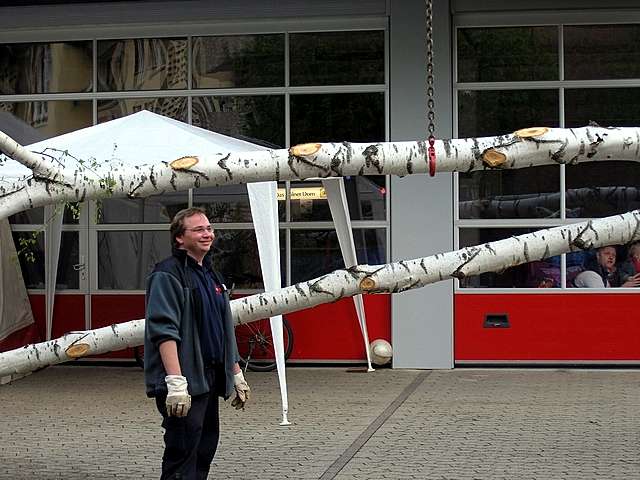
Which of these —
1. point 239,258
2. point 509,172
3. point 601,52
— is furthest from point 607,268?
point 239,258

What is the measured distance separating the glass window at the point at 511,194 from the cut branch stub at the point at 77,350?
267 inches

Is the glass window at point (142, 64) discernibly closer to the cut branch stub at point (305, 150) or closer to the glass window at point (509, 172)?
the glass window at point (509, 172)

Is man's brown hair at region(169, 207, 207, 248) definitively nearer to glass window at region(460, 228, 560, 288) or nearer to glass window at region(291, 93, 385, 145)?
glass window at region(291, 93, 385, 145)

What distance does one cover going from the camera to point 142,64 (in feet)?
44.6

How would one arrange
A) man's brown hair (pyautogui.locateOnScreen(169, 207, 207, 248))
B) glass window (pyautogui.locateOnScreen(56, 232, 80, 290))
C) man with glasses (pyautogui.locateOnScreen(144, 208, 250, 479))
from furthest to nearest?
glass window (pyautogui.locateOnScreen(56, 232, 80, 290)), man's brown hair (pyautogui.locateOnScreen(169, 207, 207, 248)), man with glasses (pyautogui.locateOnScreen(144, 208, 250, 479))

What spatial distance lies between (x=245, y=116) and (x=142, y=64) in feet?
4.52

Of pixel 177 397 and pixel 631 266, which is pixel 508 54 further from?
pixel 177 397

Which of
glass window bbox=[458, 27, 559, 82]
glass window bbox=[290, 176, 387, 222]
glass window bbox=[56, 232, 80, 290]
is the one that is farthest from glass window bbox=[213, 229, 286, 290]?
glass window bbox=[458, 27, 559, 82]

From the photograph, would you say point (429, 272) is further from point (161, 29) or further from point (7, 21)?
point (7, 21)

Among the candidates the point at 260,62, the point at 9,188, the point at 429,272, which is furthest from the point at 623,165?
the point at 9,188

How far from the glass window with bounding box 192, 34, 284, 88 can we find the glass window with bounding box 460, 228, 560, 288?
2745 mm

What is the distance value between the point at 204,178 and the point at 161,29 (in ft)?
23.6

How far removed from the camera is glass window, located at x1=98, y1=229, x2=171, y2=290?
13594mm

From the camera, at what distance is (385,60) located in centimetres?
1298
